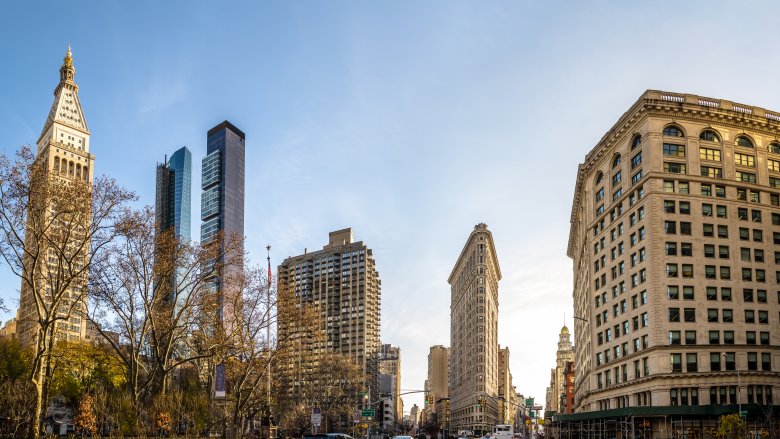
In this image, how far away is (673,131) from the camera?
7612 centimetres

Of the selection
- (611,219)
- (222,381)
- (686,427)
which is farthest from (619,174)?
(222,381)

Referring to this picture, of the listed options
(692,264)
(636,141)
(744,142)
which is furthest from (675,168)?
(692,264)

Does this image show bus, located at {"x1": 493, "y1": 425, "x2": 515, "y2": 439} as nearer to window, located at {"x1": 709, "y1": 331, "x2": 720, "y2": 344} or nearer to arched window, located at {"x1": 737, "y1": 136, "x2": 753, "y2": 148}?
window, located at {"x1": 709, "y1": 331, "x2": 720, "y2": 344}

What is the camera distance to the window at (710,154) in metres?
75.8

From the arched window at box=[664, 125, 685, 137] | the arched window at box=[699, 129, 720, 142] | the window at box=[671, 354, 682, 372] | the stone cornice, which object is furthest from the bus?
the arched window at box=[699, 129, 720, 142]

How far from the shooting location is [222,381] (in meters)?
47.7

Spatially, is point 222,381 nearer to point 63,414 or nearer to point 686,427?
point 686,427

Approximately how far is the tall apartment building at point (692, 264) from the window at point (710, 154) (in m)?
0.11

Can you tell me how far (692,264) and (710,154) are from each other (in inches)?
505

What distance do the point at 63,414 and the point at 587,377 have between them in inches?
A: 3260

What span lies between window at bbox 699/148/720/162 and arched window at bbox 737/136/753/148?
328 centimetres

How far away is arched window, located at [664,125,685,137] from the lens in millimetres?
75875

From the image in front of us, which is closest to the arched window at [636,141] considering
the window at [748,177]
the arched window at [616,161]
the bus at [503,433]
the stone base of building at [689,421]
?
the arched window at [616,161]

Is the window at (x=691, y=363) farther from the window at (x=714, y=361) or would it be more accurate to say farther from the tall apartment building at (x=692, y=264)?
the window at (x=714, y=361)
